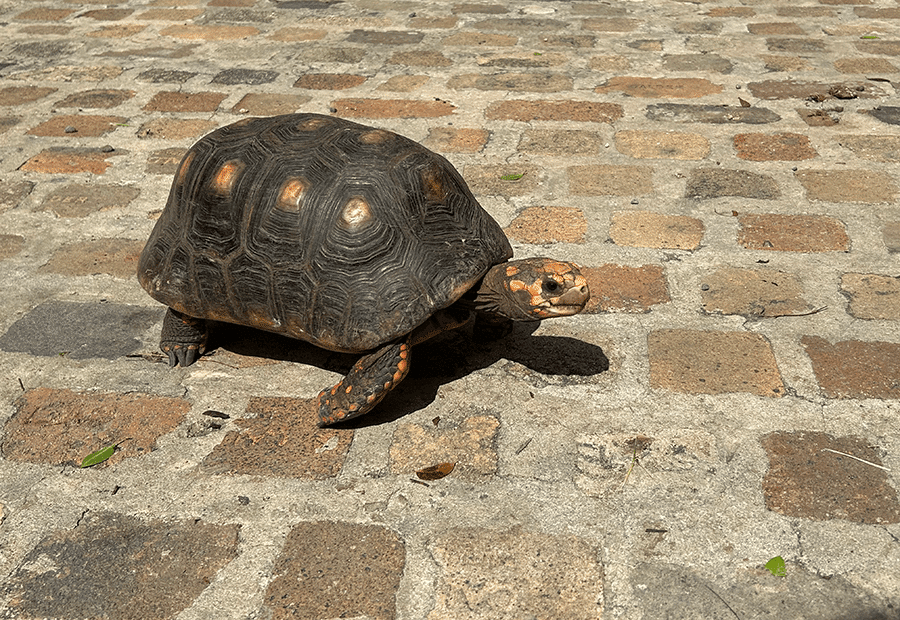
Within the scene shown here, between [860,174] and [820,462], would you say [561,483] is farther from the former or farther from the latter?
[860,174]

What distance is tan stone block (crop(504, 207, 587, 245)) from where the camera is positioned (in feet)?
14.9

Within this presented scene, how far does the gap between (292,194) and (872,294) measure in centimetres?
263

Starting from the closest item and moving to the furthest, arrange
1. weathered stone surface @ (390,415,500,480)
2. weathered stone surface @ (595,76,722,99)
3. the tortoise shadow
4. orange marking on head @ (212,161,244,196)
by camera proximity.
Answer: weathered stone surface @ (390,415,500,480)
orange marking on head @ (212,161,244,196)
the tortoise shadow
weathered stone surface @ (595,76,722,99)

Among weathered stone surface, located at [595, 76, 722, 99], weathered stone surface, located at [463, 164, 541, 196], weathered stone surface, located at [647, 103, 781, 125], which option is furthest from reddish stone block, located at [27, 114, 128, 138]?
weathered stone surface, located at [647, 103, 781, 125]

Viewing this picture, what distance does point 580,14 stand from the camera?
8.23m

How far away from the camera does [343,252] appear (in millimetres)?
3189

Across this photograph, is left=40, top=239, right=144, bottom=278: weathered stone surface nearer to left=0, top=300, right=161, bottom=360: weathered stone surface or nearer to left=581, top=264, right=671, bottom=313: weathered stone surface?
left=0, top=300, right=161, bottom=360: weathered stone surface

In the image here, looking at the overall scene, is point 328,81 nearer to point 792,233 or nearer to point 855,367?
point 792,233

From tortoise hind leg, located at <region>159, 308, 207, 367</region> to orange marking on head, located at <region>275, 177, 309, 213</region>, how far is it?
721 mm

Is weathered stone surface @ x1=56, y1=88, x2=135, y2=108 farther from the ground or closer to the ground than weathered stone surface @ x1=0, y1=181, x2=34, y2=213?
farther from the ground

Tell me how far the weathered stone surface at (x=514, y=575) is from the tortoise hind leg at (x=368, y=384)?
60 centimetres

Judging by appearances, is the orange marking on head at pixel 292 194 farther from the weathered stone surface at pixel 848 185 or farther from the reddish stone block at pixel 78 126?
the reddish stone block at pixel 78 126

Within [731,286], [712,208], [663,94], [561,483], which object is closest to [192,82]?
[663,94]

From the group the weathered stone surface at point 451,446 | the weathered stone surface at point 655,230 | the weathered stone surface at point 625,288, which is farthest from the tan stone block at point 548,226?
the weathered stone surface at point 451,446
